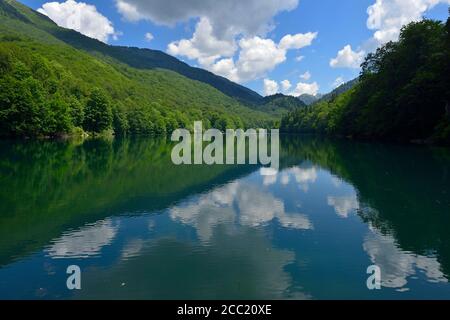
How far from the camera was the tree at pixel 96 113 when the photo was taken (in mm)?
117062

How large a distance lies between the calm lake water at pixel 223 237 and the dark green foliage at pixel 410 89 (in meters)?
40.2

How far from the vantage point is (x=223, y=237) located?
50.2 feet

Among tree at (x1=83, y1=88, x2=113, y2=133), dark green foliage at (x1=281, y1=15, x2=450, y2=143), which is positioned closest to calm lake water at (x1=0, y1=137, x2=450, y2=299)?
dark green foliage at (x1=281, y1=15, x2=450, y2=143)

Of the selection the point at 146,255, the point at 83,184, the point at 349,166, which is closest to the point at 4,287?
the point at 146,255

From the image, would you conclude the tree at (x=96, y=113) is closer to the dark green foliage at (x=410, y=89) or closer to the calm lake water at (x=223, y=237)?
the dark green foliage at (x=410, y=89)

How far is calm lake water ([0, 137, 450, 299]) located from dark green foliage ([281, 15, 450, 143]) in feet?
132

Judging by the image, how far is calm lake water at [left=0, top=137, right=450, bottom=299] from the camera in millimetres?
10555

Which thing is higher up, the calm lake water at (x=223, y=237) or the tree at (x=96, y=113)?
the tree at (x=96, y=113)

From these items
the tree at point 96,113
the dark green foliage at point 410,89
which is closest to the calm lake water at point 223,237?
the dark green foliage at point 410,89

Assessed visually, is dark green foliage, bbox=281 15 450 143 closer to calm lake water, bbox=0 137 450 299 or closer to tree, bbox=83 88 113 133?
calm lake water, bbox=0 137 450 299

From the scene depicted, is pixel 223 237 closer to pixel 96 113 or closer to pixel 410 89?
pixel 410 89

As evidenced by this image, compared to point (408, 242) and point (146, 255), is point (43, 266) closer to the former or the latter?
point (146, 255)

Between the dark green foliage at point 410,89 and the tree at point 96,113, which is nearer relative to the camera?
the dark green foliage at point 410,89

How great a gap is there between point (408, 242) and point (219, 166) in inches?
1089
